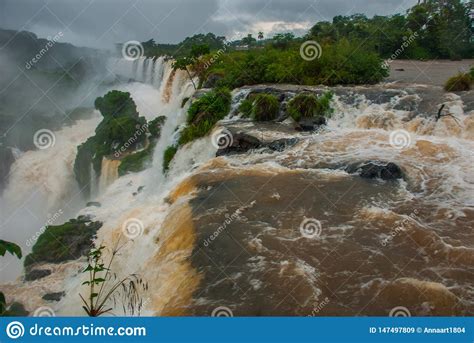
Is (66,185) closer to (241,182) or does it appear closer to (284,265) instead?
(241,182)

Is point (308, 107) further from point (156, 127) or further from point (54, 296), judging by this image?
point (54, 296)

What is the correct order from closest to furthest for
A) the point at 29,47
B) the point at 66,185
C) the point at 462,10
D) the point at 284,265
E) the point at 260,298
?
the point at 260,298, the point at 284,265, the point at 66,185, the point at 462,10, the point at 29,47

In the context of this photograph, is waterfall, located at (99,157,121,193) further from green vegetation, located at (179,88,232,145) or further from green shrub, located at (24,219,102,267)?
green shrub, located at (24,219,102,267)

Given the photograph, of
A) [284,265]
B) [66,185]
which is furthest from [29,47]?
[284,265]

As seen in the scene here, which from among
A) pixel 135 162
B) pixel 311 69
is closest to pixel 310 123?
pixel 311 69

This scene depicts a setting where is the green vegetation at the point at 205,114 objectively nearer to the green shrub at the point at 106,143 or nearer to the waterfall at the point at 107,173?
the waterfall at the point at 107,173
